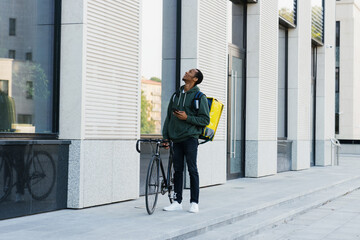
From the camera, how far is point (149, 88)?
11.1 meters

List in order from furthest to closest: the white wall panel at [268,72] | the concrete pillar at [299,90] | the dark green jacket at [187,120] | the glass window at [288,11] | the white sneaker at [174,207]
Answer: the concrete pillar at [299,90] < the glass window at [288,11] < the white wall panel at [268,72] < the white sneaker at [174,207] < the dark green jacket at [187,120]

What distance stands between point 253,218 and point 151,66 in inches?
154

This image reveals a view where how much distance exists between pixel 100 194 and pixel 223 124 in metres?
4.98

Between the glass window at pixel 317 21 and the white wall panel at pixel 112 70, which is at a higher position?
the glass window at pixel 317 21

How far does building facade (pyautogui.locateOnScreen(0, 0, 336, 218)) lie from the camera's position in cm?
848

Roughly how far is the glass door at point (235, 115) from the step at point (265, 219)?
260 centimetres

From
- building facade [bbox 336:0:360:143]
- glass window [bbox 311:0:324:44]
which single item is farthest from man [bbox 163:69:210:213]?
building facade [bbox 336:0:360:143]

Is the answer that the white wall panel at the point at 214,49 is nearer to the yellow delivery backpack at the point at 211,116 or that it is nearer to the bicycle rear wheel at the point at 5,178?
the yellow delivery backpack at the point at 211,116

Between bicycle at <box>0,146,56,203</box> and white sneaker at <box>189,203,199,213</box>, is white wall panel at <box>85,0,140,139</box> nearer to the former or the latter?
bicycle at <box>0,146,56,203</box>

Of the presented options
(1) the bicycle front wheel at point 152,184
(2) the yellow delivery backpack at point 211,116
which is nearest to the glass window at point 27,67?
(1) the bicycle front wheel at point 152,184

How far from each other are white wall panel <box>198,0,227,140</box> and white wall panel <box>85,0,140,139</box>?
2.60 metres

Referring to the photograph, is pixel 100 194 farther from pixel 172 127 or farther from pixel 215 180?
pixel 215 180

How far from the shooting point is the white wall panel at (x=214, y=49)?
1225 centimetres

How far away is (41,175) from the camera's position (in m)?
7.93
